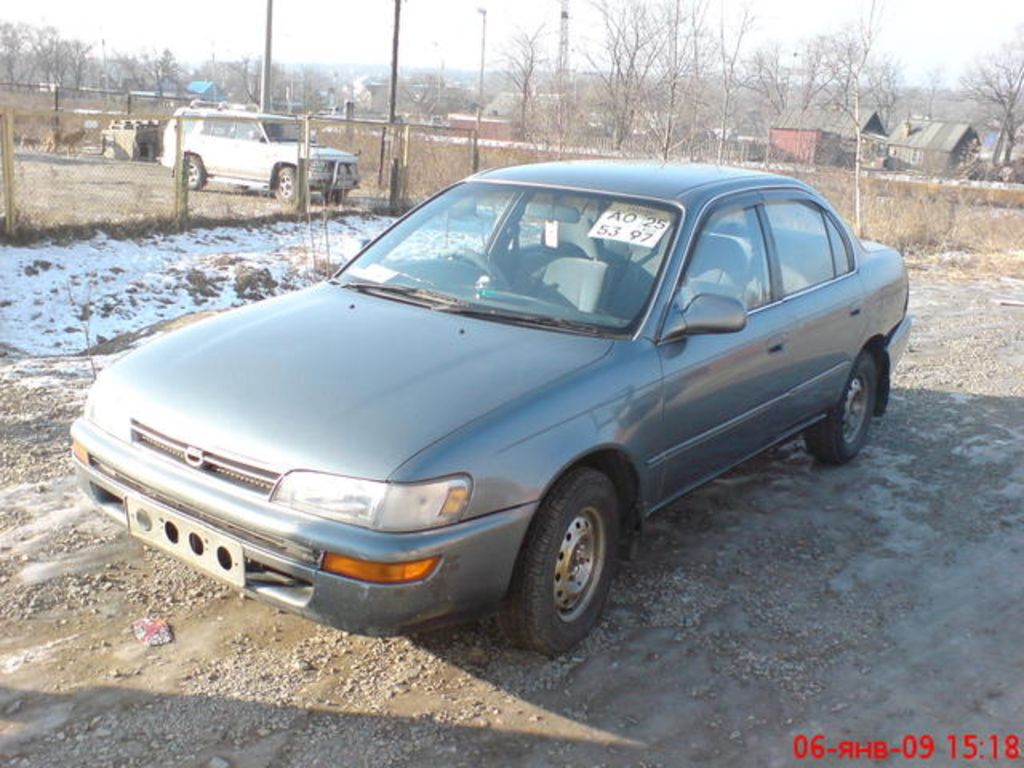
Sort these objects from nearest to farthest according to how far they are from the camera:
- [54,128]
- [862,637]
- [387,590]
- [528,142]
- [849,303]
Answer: [387,590]
[862,637]
[849,303]
[54,128]
[528,142]

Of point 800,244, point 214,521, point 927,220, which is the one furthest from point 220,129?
point 214,521

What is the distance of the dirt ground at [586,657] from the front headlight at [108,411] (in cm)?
71

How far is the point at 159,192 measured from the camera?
1673 cm

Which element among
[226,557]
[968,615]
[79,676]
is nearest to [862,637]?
[968,615]

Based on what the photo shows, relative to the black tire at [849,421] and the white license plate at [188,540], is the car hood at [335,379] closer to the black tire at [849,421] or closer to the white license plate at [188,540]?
the white license plate at [188,540]

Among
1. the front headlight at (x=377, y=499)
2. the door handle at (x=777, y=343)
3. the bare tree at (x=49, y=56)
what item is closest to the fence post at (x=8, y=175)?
the door handle at (x=777, y=343)

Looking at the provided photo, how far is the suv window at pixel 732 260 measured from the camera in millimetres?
4094

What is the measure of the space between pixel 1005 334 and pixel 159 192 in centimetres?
1332

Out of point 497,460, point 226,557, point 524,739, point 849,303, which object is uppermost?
point 849,303

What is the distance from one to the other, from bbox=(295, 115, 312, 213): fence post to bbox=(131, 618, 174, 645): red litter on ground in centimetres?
1240

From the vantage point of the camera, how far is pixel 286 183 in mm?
17734

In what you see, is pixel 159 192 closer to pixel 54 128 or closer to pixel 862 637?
pixel 54 128

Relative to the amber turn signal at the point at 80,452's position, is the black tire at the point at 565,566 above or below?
below

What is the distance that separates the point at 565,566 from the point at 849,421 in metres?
2.95
